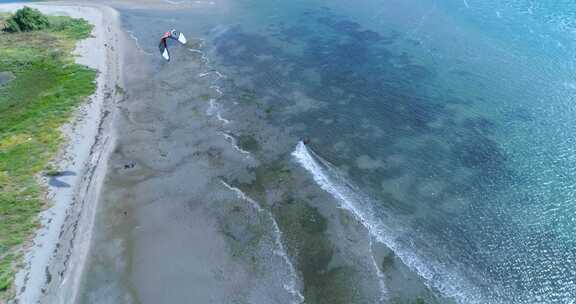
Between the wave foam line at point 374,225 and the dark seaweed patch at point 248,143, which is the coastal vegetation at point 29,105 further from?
the wave foam line at point 374,225

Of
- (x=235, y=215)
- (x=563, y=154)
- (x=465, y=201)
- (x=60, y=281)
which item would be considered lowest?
(x=60, y=281)

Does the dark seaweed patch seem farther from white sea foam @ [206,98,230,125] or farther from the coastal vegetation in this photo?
the coastal vegetation

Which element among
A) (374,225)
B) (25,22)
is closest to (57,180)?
(374,225)

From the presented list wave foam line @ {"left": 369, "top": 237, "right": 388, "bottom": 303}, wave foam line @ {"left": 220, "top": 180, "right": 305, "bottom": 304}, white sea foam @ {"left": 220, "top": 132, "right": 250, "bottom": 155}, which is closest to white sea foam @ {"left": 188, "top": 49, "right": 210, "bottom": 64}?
white sea foam @ {"left": 220, "top": 132, "right": 250, "bottom": 155}

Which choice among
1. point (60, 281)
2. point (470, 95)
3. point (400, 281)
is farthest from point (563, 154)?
point (60, 281)

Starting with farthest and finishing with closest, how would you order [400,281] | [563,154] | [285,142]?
[285,142]
[563,154]
[400,281]

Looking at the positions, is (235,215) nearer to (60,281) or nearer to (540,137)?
(60,281)

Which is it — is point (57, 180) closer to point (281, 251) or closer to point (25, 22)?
point (281, 251)
